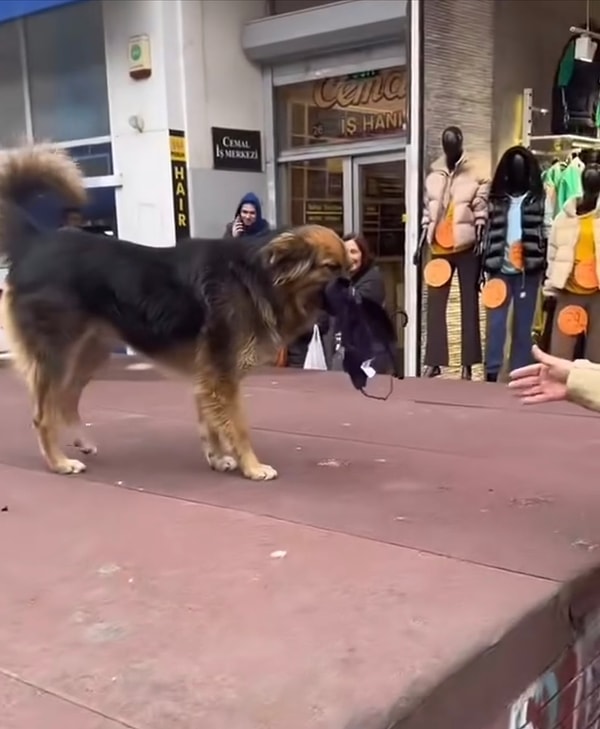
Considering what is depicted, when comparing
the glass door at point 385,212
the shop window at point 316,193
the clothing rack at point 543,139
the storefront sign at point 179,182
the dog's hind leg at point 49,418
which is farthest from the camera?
the shop window at point 316,193

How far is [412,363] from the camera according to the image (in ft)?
21.3

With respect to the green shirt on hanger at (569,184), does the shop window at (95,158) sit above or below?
above

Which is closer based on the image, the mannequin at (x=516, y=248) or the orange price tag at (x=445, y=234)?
the mannequin at (x=516, y=248)

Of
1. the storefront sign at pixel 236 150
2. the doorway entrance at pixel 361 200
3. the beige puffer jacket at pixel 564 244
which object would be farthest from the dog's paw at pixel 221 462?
the storefront sign at pixel 236 150

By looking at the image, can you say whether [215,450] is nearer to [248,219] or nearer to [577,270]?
[577,270]

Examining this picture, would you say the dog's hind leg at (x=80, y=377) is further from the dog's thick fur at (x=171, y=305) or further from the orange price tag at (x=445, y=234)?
the orange price tag at (x=445, y=234)

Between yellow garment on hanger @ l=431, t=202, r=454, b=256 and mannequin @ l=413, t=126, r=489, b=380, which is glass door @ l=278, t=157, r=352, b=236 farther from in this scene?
yellow garment on hanger @ l=431, t=202, r=454, b=256

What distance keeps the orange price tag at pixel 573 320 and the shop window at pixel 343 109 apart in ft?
7.48

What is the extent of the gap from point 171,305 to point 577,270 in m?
3.07

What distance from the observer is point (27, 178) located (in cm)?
340

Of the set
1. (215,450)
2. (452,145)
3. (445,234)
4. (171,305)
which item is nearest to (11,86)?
(452,145)

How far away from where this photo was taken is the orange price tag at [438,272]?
5.93 metres

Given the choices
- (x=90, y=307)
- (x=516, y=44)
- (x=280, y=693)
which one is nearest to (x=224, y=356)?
(x=90, y=307)

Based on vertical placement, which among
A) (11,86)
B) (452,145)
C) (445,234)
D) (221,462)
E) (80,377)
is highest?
(11,86)
